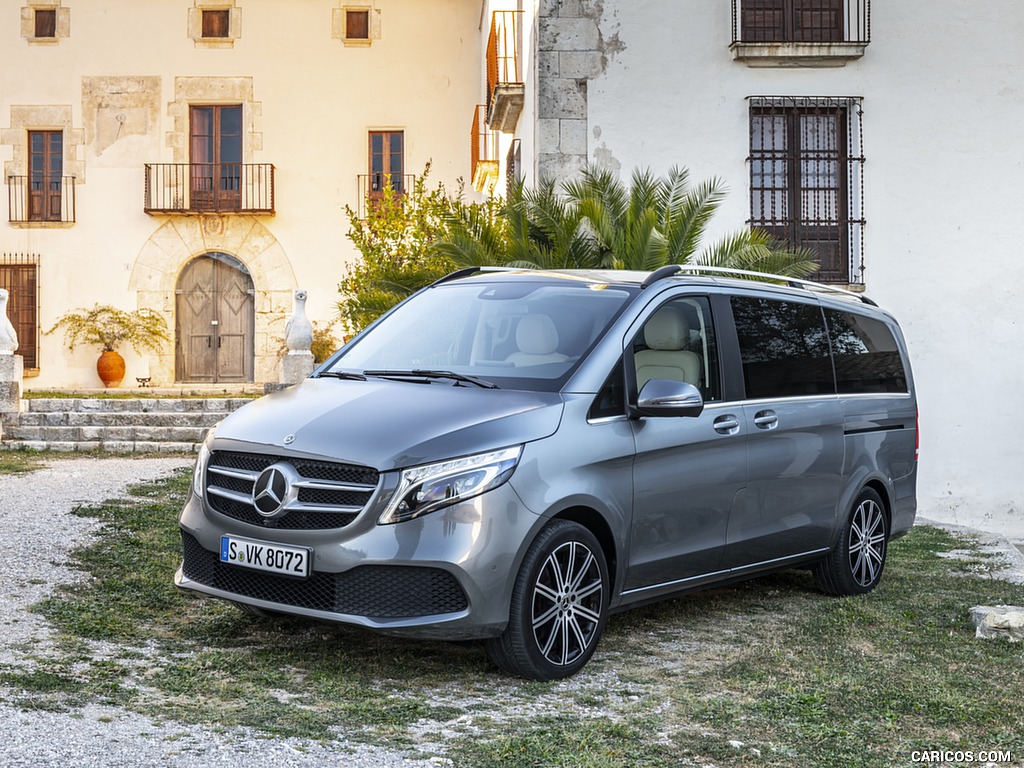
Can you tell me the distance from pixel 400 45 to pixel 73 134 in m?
7.02

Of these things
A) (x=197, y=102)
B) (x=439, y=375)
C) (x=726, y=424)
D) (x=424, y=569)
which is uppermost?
(x=197, y=102)

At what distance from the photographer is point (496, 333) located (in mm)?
5574

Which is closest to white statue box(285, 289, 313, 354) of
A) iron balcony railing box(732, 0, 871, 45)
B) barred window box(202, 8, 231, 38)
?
iron balcony railing box(732, 0, 871, 45)

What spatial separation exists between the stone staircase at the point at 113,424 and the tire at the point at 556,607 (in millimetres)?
12071

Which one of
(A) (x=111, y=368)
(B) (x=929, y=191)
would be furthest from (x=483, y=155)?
(B) (x=929, y=191)

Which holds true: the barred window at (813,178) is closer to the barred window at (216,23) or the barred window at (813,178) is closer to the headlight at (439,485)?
the headlight at (439,485)

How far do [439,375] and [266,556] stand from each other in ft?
3.67

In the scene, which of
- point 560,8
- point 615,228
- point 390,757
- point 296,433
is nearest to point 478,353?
point 296,433

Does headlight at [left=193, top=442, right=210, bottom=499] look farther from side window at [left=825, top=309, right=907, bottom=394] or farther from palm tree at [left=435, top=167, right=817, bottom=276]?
palm tree at [left=435, top=167, right=817, bottom=276]

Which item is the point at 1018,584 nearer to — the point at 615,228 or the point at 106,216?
the point at 615,228

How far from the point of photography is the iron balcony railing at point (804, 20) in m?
13.7

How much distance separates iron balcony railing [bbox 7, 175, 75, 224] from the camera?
961 inches

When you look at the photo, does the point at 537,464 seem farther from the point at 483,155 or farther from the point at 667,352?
the point at 483,155

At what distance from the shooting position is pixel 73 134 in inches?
965
